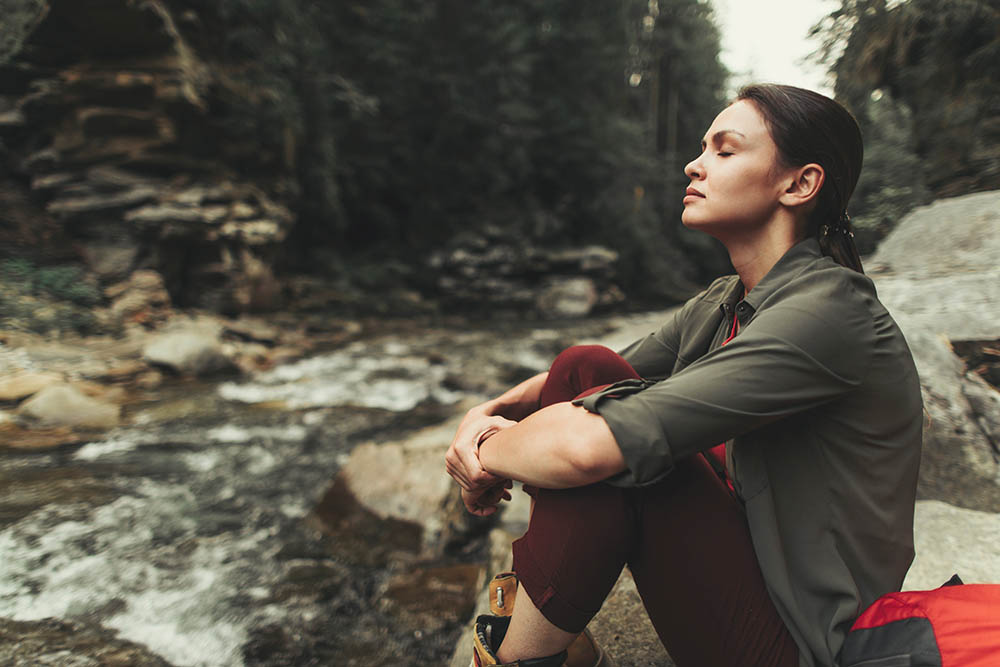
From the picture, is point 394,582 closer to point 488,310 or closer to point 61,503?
point 61,503

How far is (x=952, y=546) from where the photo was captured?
173 cm

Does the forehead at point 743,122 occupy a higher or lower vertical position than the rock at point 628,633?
higher

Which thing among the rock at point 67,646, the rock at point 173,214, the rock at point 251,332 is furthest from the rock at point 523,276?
the rock at point 67,646

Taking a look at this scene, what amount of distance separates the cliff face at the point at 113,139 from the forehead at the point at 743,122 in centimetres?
842

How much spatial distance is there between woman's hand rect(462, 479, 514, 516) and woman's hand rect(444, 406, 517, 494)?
2 cm

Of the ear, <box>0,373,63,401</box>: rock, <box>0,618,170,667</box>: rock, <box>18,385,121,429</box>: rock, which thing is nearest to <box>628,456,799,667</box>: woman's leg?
the ear

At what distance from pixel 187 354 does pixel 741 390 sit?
248 inches

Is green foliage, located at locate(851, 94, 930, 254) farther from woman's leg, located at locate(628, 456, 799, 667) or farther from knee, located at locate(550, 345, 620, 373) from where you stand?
woman's leg, located at locate(628, 456, 799, 667)

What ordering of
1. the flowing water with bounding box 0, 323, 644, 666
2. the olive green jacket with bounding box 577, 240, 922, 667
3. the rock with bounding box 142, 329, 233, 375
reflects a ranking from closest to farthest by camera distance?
the olive green jacket with bounding box 577, 240, 922, 667 → the flowing water with bounding box 0, 323, 644, 666 → the rock with bounding box 142, 329, 233, 375

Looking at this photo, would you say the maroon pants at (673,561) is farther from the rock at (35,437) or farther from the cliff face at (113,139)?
the cliff face at (113,139)

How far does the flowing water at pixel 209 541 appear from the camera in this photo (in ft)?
6.93

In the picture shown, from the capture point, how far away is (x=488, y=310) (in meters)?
12.5

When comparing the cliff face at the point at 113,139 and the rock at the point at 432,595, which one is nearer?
the rock at the point at 432,595

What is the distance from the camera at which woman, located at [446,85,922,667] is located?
3.08 feet
